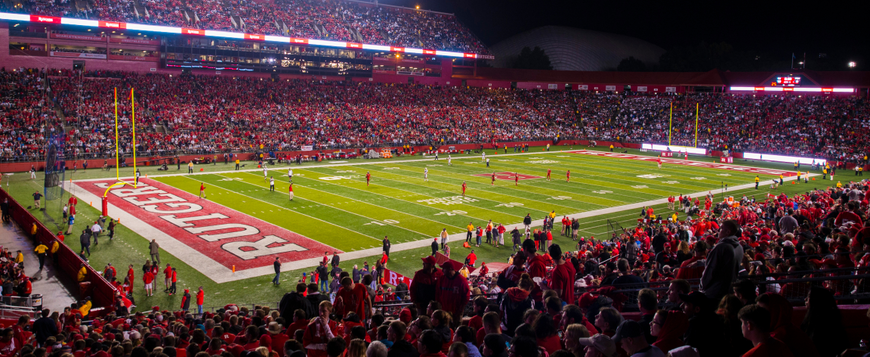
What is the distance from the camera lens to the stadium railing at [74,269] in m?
15.8

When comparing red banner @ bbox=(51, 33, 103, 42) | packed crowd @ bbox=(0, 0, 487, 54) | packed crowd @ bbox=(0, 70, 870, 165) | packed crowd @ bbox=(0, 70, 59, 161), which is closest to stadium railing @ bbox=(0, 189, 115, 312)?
packed crowd @ bbox=(0, 70, 59, 161)

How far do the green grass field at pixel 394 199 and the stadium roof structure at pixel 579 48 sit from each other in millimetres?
63927

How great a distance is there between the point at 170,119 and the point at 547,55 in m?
76.4

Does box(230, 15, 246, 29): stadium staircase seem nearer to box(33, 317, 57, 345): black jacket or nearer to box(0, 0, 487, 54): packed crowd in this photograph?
box(0, 0, 487, 54): packed crowd

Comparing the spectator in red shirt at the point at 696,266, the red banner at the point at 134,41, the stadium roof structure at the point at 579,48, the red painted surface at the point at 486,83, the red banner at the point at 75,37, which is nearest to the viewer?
the spectator in red shirt at the point at 696,266

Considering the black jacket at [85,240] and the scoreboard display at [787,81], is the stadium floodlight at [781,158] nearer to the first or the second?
the scoreboard display at [787,81]

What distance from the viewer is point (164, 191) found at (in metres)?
33.0

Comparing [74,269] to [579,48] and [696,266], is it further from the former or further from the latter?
[579,48]

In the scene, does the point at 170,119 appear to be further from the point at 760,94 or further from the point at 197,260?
the point at 760,94

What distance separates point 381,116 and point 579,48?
204 feet

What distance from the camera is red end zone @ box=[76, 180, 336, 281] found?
20.5 meters

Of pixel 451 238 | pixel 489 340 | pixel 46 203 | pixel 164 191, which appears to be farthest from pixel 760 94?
pixel 489 340

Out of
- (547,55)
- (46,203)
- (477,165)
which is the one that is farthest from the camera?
(547,55)

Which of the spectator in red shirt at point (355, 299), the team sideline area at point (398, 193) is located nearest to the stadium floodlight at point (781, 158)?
the team sideline area at point (398, 193)
